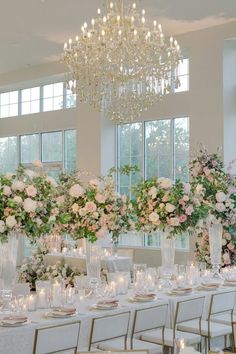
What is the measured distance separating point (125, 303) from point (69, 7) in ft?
20.2

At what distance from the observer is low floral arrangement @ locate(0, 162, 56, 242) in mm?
5562

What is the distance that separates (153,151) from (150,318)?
802 cm

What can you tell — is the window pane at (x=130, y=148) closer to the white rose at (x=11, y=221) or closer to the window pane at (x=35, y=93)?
the window pane at (x=35, y=93)

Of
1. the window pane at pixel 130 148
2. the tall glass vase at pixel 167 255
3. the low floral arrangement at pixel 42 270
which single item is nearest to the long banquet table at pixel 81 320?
the tall glass vase at pixel 167 255

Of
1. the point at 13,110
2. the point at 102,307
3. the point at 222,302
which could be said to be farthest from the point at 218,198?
the point at 13,110

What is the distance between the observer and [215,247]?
7680mm

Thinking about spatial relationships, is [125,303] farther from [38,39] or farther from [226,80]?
[38,39]

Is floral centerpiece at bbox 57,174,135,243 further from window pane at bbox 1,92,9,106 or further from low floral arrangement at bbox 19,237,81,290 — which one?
window pane at bbox 1,92,9,106

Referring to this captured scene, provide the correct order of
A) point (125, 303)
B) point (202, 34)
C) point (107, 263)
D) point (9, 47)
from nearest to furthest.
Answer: point (125, 303)
point (107, 263)
point (202, 34)
point (9, 47)

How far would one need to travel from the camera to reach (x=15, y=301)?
5.48 metres

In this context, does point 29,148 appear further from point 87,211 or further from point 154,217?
point 87,211

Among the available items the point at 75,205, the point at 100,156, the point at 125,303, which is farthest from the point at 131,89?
the point at 100,156

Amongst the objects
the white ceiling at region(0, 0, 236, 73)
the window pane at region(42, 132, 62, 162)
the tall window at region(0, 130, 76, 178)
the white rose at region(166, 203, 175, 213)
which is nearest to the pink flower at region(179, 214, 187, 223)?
the white rose at region(166, 203, 175, 213)

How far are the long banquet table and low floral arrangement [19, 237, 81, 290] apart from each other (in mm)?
3381
